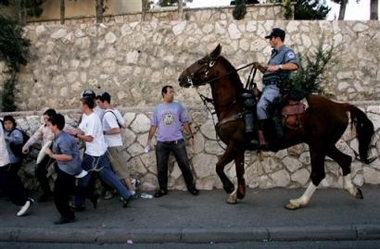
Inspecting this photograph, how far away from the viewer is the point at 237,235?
6395 mm

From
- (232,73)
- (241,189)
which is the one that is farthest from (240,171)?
(232,73)

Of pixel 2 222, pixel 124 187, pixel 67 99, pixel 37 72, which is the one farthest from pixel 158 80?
pixel 2 222

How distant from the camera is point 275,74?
287 inches

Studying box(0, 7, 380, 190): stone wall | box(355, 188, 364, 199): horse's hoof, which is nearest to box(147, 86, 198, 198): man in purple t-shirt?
box(355, 188, 364, 199): horse's hoof

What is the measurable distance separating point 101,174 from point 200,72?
235cm

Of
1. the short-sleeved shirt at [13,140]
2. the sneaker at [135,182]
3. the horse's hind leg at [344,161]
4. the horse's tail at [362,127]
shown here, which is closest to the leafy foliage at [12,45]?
the short-sleeved shirt at [13,140]

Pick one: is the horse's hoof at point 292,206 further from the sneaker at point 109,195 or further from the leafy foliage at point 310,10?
the leafy foliage at point 310,10

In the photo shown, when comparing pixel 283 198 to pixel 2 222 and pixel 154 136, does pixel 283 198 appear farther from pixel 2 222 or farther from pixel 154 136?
pixel 2 222

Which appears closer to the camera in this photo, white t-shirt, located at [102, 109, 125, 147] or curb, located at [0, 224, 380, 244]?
curb, located at [0, 224, 380, 244]

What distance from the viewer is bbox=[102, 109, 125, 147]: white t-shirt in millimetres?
8117

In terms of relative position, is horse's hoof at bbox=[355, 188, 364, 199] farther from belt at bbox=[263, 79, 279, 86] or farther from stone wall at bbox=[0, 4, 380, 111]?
stone wall at bbox=[0, 4, 380, 111]

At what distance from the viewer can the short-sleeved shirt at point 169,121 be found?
27.4ft

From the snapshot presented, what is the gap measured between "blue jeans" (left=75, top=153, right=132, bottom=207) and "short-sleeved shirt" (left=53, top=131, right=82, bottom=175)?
0.55 metres

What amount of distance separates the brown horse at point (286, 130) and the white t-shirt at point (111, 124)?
59.0 inches
